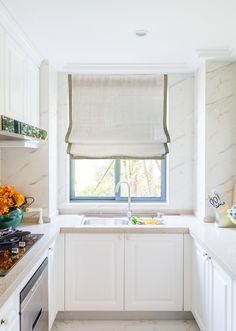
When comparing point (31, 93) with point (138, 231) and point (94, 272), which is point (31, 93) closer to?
point (138, 231)

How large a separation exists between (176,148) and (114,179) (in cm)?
72

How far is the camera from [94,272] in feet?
10.1

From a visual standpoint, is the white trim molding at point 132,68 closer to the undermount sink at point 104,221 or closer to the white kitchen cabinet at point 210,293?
the undermount sink at point 104,221

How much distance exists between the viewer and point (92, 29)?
2635 millimetres

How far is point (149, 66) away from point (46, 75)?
0.96 m

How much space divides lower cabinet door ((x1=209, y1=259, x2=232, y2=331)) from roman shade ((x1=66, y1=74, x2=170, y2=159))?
1.59 metres

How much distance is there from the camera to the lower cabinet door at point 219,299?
204 centimetres

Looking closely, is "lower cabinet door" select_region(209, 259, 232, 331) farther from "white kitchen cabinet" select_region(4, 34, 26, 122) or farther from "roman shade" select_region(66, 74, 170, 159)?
"white kitchen cabinet" select_region(4, 34, 26, 122)

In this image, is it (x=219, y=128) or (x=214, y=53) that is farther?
(x=219, y=128)

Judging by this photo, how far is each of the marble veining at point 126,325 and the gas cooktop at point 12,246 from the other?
0.95 metres

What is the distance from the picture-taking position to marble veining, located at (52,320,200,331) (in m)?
3.04

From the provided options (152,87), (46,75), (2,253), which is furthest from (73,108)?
(2,253)

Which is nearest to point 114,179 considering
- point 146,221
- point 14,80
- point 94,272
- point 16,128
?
point 146,221

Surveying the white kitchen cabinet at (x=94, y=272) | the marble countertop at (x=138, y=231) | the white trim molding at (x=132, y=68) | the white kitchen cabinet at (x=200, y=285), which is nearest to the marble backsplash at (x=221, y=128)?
the white trim molding at (x=132, y=68)
